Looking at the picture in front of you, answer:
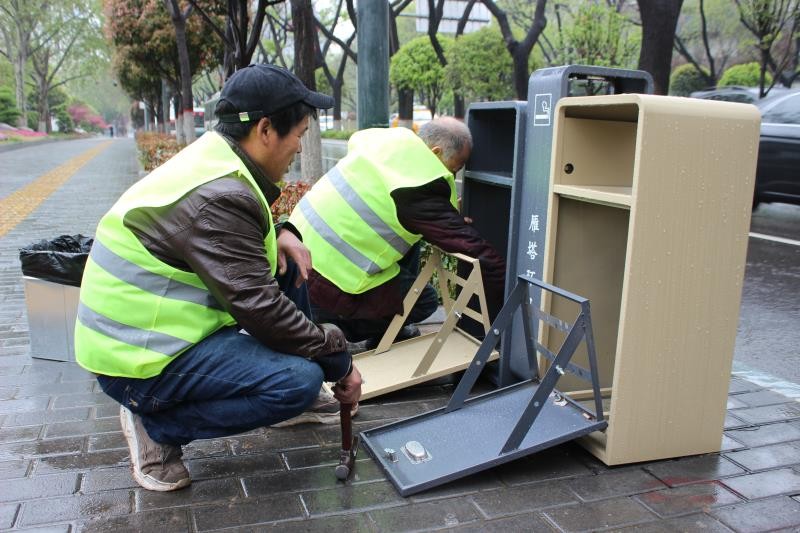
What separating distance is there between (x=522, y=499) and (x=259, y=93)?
1.70 m

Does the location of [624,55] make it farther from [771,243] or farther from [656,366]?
[656,366]

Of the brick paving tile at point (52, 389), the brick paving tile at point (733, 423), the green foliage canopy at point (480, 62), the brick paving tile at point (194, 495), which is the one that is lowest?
the brick paving tile at point (52, 389)

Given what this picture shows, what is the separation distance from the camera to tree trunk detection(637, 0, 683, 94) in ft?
32.1

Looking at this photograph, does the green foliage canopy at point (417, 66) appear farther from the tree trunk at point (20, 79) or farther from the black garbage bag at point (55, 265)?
the tree trunk at point (20, 79)

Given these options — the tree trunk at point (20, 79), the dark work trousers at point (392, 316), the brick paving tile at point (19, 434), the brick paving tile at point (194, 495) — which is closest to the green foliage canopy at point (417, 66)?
the dark work trousers at point (392, 316)

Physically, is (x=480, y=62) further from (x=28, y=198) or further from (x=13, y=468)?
(x=13, y=468)

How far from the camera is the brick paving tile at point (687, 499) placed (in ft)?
8.34

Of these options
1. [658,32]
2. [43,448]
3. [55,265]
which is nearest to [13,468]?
[43,448]

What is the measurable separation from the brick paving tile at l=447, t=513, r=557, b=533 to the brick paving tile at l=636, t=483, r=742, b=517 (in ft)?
1.32

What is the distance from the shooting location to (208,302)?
2.47m

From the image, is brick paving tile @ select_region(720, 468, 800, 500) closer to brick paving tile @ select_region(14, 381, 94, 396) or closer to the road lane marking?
brick paving tile @ select_region(14, 381, 94, 396)

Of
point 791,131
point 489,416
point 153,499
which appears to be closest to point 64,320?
point 153,499

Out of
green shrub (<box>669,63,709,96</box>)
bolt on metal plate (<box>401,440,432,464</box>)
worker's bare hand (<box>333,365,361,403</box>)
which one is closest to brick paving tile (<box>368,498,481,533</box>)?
bolt on metal plate (<box>401,440,432,464</box>)

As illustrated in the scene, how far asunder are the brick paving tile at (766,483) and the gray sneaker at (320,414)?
1543 mm
